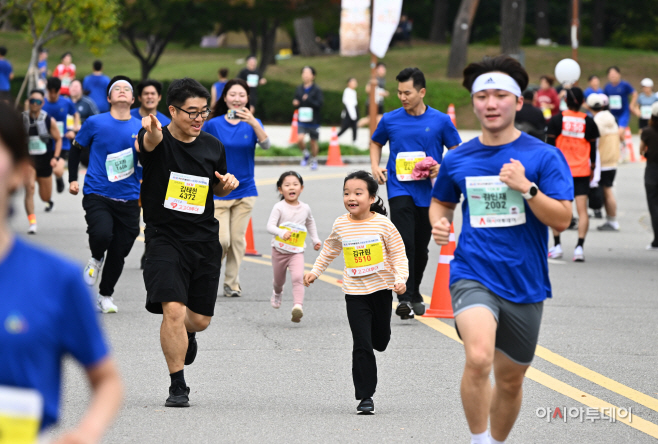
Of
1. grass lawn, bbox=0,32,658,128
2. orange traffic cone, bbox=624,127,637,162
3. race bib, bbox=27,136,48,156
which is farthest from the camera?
grass lawn, bbox=0,32,658,128

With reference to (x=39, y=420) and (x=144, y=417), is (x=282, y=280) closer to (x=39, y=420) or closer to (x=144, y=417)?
(x=144, y=417)

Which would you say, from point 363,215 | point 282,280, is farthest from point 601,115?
point 363,215

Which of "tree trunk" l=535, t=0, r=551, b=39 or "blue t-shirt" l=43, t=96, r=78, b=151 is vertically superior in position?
"tree trunk" l=535, t=0, r=551, b=39

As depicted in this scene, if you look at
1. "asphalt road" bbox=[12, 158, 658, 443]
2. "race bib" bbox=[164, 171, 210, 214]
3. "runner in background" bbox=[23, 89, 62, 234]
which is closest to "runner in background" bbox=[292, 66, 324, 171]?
"runner in background" bbox=[23, 89, 62, 234]

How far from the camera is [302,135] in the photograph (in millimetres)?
23016

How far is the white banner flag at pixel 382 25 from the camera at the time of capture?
22359 millimetres

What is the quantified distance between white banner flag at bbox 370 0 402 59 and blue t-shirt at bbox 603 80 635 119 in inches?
215

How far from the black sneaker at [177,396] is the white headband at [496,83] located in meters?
2.58

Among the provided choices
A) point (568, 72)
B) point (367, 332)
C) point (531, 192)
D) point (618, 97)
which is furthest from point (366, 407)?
point (618, 97)

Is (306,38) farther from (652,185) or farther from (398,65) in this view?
(652,185)

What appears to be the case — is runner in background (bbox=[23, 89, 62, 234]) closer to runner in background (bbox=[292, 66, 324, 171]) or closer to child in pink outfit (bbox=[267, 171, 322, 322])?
child in pink outfit (bbox=[267, 171, 322, 322])

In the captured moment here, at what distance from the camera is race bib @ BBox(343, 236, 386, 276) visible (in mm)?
6219

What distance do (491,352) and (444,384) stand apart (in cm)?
227

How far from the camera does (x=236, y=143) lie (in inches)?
387
